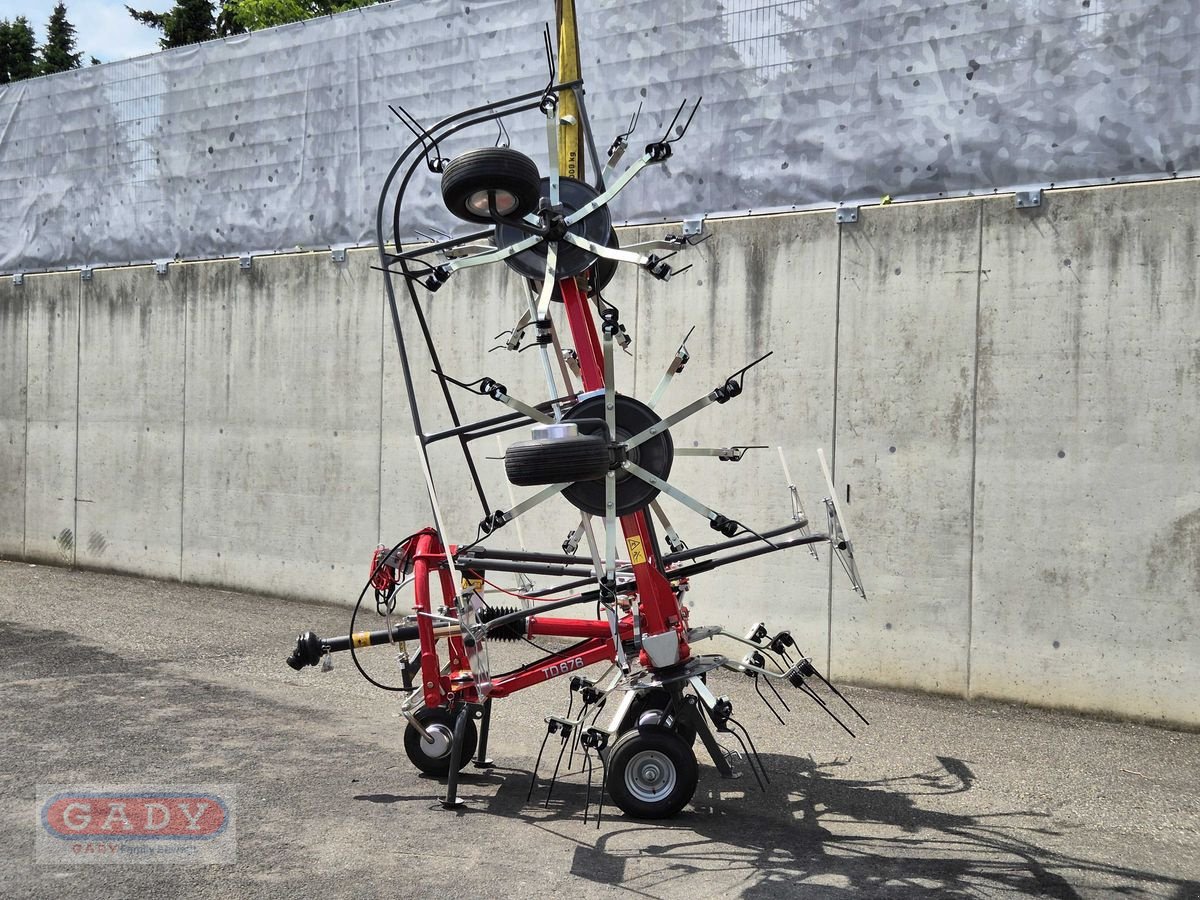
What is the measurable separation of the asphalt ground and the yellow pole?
2908 mm

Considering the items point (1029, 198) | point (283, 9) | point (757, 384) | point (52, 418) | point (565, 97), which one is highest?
point (283, 9)

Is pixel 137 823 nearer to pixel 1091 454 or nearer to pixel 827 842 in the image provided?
pixel 827 842

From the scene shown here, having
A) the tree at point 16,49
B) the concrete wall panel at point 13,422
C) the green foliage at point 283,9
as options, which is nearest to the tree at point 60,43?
the tree at point 16,49

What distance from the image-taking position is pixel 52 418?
36.1 ft

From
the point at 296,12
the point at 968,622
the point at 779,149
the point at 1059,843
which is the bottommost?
the point at 1059,843

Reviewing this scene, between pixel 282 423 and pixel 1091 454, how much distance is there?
20.7ft

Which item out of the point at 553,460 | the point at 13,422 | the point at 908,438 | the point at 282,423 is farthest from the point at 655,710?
the point at 13,422

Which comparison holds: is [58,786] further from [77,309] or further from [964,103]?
[77,309]

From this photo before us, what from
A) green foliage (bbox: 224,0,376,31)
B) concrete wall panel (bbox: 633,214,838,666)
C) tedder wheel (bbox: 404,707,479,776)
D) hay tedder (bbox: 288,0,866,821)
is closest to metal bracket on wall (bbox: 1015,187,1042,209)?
concrete wall panel (bbox: 633,214,838,666)

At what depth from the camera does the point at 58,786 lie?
479 cm

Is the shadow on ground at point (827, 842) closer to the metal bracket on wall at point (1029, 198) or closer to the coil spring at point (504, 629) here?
the coil spring at point (504, 629)

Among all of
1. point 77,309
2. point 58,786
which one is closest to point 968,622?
point 58,786

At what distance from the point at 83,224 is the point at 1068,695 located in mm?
9593

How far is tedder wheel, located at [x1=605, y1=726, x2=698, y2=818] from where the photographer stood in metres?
4.64
